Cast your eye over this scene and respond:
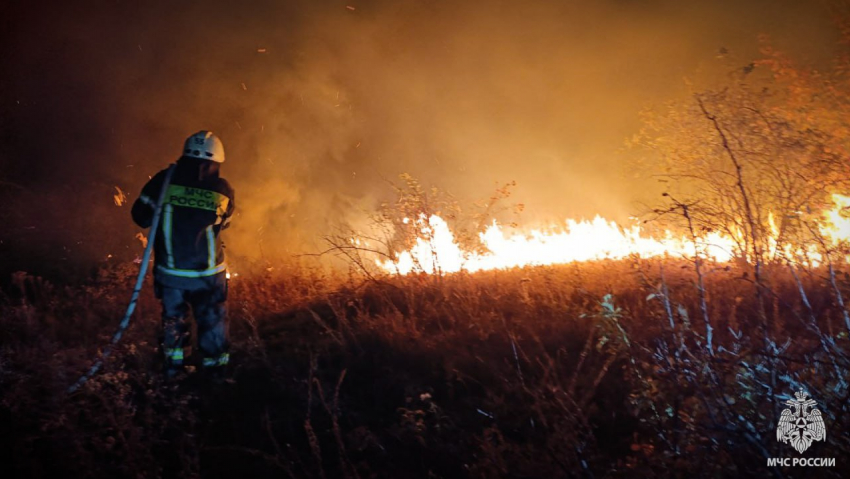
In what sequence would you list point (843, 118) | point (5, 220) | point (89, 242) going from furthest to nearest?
point (89, 242) → point (5, 220) → point (843, 118)

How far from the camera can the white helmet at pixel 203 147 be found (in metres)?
4.10

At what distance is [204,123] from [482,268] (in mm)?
7797

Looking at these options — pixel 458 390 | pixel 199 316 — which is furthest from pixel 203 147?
pixel 458 390

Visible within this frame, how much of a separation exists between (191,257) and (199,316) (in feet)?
1.83

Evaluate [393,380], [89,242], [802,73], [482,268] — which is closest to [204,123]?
[89,242]

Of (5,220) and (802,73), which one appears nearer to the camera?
(802,73)

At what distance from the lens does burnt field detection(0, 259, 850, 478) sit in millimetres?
2365

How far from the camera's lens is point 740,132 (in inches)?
254

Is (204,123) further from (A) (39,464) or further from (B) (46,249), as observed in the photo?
(A) (39,464)

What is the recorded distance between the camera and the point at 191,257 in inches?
153

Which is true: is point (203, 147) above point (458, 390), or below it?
above

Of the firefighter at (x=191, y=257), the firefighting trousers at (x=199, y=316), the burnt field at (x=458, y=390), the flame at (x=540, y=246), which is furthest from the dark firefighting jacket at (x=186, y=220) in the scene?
the flame at (x=540, y=246)

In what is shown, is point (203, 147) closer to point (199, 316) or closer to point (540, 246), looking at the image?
point (199, 316)

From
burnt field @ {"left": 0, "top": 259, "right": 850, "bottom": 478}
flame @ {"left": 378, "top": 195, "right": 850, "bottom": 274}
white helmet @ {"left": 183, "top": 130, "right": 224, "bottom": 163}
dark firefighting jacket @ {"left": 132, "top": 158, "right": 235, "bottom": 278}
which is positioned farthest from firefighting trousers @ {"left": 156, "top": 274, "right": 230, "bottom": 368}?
flame @ {"left": 378, "top": 195, "right": 850, "bottom": 274}
